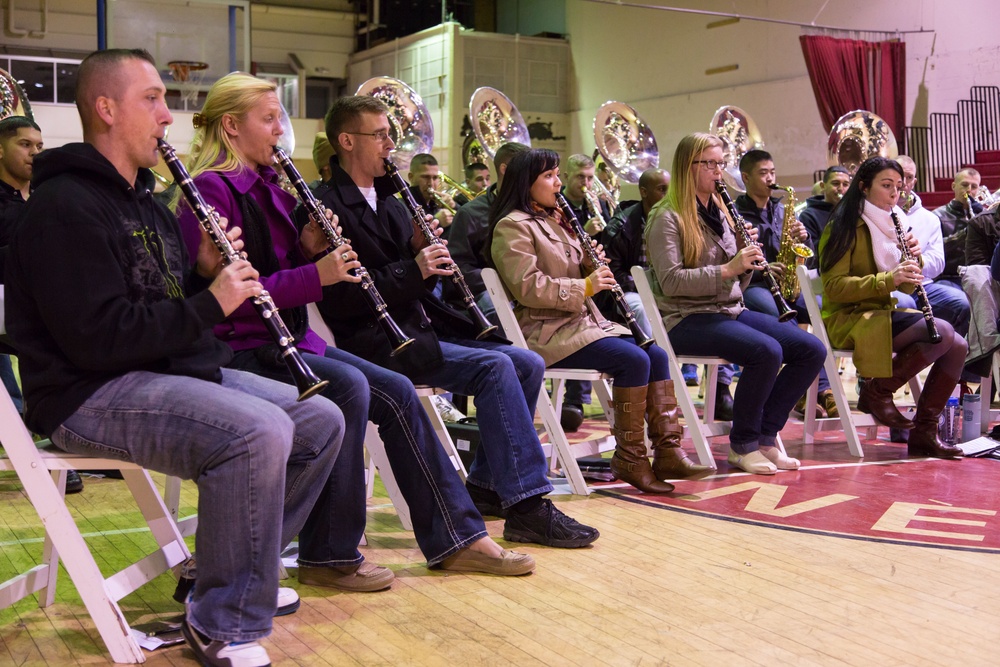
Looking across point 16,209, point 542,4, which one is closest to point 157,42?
point 542,4

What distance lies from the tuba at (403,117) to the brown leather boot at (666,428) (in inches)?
121

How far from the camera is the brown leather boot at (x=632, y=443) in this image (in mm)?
3785

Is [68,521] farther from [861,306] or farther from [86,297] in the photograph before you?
[861,306]

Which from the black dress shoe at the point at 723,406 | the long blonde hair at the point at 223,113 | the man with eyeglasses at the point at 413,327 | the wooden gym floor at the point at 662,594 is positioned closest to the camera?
the wooden gym floor at the point at 662,594

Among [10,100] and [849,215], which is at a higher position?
[10,100]

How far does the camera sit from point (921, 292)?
4.70 meters

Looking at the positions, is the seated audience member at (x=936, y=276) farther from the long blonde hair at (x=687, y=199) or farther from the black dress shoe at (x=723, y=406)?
the long blonde hair at (x=687, y=199)

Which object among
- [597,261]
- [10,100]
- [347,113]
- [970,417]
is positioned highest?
[10,100]

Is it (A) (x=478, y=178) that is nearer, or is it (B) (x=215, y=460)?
(B) (x=215, y=460)

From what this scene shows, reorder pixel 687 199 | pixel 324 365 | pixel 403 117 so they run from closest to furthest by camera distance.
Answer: pixel 324 365 < pixel 687 199 < pixel 403 117

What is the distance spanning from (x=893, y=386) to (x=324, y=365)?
299 centimetres

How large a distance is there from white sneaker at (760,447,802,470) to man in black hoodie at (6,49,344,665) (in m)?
2.66

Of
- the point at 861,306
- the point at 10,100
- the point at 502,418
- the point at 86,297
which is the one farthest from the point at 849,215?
the point at 10,100

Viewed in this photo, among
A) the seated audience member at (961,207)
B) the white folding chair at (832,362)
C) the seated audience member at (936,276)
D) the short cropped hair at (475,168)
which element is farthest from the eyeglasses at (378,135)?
the seated audience member at (961,207)
